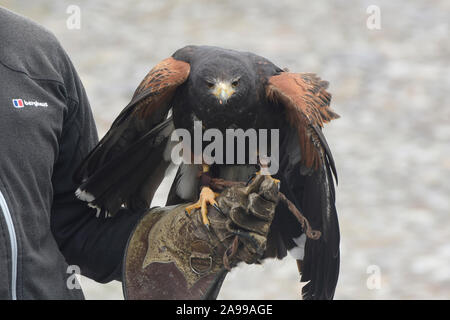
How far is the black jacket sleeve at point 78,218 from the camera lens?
2.32m

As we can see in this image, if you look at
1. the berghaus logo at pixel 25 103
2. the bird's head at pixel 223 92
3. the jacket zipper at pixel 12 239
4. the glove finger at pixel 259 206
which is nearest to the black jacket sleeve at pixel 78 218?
the berghaus logo at pixel 25 103

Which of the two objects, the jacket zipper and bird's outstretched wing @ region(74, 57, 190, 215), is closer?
the jacket zipper

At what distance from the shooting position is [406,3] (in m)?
9.83

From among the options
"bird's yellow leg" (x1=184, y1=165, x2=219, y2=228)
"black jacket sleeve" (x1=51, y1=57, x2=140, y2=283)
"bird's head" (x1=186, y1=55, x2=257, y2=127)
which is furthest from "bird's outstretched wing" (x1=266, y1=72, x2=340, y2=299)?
"black jacket sleeve" (x1=51, y1=57, x2=140, y2=283)

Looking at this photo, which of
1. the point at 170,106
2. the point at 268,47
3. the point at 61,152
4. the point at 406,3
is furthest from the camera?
the point at 406,3

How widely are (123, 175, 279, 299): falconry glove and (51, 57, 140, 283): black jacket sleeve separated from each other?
84 millimetres

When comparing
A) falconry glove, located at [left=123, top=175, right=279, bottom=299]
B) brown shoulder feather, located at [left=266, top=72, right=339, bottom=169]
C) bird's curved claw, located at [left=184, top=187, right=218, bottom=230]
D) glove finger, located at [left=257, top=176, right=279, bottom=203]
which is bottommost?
falconry glove, located at [left=123, top=175, right=279, bottom=299]

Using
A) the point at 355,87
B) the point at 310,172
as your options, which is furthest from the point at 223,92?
the point at 355,87

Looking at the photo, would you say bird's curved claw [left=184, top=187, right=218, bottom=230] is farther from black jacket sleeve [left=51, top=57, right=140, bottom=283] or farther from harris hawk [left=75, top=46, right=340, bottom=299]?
black jacket sleeve [left=51, top=57, right=140, bottom=283]

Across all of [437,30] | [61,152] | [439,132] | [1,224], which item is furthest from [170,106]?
[437,30]

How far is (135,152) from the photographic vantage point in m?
2.74

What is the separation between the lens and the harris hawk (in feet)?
8.59
